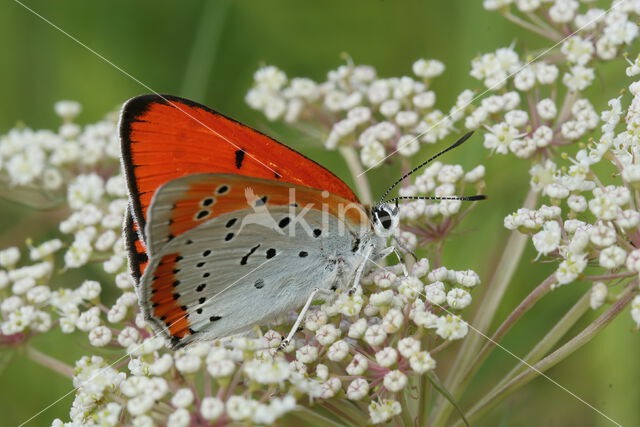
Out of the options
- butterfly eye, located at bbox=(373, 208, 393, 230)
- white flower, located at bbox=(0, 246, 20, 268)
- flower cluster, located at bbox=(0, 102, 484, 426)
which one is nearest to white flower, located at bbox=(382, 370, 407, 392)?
flower cluster, located at bbox=(0, 102, 484, 426)

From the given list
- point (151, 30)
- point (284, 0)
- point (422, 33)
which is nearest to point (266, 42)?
point (284, 0)

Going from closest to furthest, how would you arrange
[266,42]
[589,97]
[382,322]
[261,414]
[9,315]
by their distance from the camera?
[261,414] → [382,322] → [9,315] → [589,97] → [266,42]

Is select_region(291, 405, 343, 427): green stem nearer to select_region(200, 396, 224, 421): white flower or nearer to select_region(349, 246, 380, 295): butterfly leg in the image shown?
select_region(200, 396, 224, 421): white flower

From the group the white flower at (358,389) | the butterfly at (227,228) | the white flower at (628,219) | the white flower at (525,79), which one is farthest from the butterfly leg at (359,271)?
the white flower at (525,79)

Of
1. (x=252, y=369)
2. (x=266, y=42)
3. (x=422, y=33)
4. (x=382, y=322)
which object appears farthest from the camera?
(x=266, y=42)

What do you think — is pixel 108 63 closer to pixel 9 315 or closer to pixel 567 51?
pixel 9 315

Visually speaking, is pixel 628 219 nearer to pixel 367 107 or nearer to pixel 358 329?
pixel 358 329

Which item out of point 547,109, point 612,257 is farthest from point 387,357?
point 547,109
